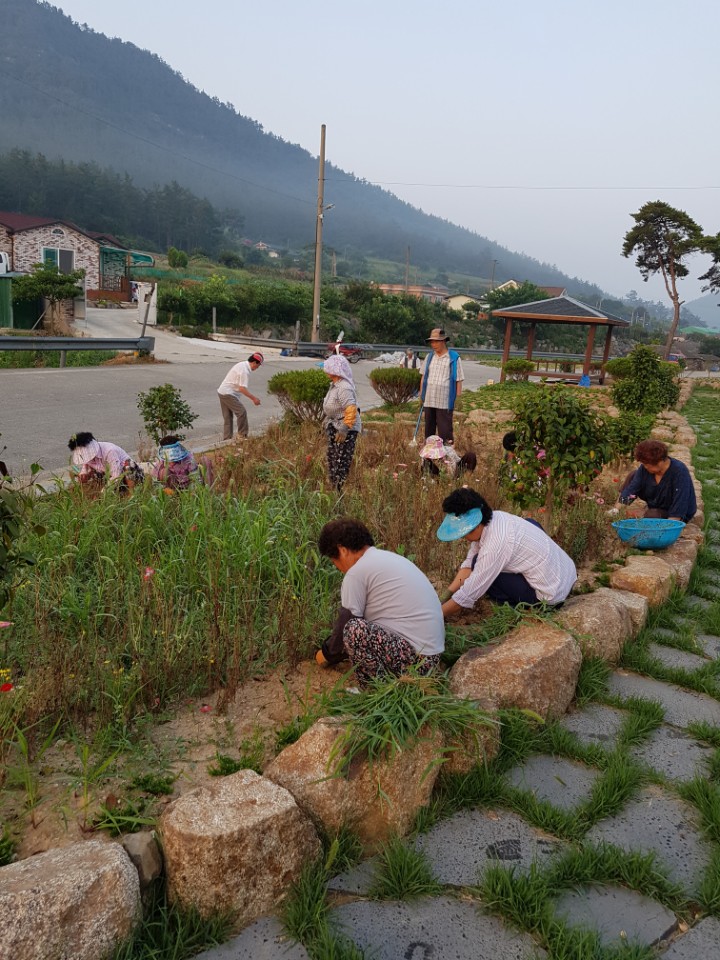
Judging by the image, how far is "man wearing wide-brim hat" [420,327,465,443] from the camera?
25.7 ft

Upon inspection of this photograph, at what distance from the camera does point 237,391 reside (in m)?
9.20

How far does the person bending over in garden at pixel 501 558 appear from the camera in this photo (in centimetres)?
375

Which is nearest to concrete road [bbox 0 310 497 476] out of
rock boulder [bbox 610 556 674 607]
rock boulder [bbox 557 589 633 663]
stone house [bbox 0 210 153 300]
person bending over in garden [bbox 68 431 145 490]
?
person bending over in garden [bbox 68 431 145 490]

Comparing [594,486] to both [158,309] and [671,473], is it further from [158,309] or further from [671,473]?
[158,309]

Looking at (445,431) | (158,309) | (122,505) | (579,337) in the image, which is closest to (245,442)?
(445,431)

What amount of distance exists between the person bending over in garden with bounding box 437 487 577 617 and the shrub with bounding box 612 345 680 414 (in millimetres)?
10639

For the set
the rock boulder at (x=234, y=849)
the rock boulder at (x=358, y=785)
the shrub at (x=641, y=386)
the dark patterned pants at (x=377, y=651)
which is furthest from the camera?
the shrub at (x=641, y=386)

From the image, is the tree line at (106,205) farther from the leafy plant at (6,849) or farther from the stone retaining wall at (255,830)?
the leafy plant at (6,849)

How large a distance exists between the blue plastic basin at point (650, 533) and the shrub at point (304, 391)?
202 inches

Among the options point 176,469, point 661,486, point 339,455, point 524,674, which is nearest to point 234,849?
point 524,674

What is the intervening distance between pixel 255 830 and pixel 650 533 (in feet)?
13.2

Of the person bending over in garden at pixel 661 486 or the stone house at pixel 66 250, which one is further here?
the stone house at pixel 66 250

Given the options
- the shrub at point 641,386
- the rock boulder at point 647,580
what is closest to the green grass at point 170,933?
the rock boulder at point 647,580

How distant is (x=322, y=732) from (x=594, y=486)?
5202 mm
